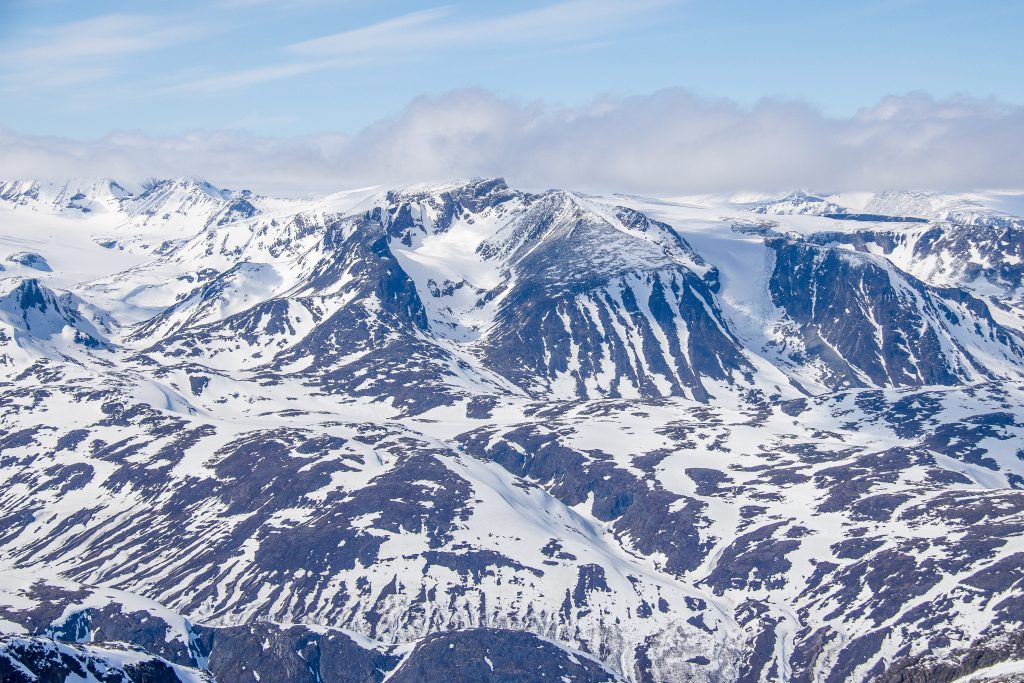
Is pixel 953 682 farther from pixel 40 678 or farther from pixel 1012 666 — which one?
pixel 40 678

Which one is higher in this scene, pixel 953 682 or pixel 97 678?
pixel 97 678

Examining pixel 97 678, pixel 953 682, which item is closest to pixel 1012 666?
pixel 953 682

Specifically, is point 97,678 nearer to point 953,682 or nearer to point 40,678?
point 40,678

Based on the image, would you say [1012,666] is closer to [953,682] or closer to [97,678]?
[953,682]

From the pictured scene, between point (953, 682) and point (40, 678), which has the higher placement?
point (40, 678)

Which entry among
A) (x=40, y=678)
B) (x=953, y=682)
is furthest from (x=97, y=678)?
(x=953, y=682)

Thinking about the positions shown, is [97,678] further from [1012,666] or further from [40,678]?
[1012,666]
